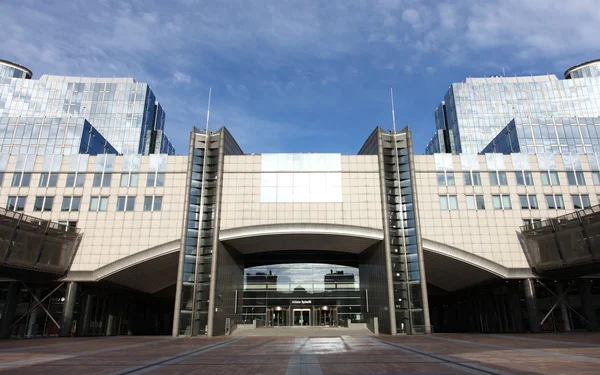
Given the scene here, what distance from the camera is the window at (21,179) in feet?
150

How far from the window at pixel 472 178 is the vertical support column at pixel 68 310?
43.1 m

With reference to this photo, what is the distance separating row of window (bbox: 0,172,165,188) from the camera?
4584cm

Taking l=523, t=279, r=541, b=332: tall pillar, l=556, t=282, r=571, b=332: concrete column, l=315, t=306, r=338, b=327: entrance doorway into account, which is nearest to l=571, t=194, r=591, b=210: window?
l=556, t=282, r=571, b=332: concrete column

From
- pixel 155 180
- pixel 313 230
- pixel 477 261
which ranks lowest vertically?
pixel 477 261

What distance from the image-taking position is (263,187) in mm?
46719

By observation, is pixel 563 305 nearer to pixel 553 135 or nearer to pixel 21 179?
pixel 553 135

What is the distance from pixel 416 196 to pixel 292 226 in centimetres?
1391

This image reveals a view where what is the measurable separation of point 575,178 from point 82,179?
180ft

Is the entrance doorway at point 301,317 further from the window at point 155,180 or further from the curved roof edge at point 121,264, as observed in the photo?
the window at point 155,180

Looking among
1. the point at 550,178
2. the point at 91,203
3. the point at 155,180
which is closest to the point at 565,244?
the point at 550,178

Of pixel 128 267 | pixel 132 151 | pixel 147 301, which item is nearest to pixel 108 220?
pixel 128 267

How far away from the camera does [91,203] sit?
45125mm

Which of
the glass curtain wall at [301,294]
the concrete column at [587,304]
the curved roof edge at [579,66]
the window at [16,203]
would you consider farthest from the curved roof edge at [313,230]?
the curved roof edge at [579,66]

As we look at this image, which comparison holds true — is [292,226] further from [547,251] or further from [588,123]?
[588,123]
